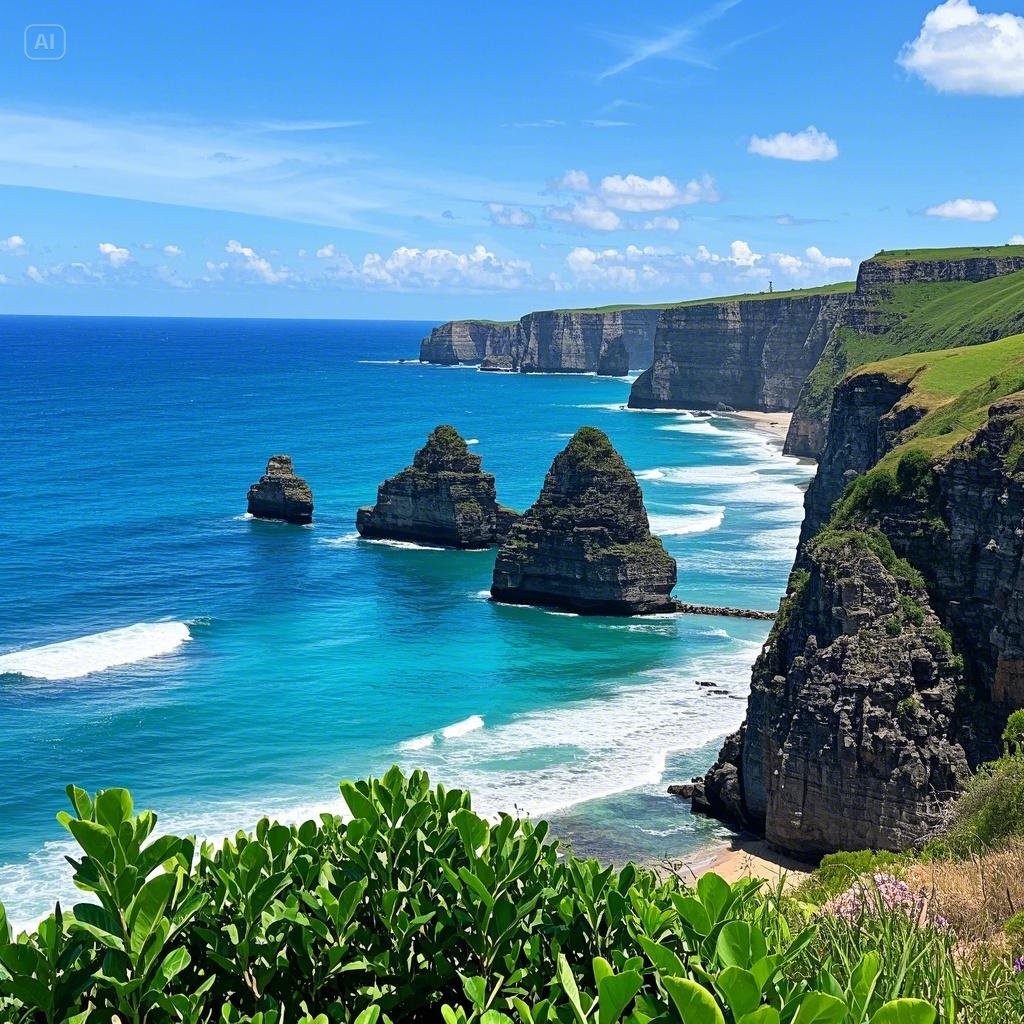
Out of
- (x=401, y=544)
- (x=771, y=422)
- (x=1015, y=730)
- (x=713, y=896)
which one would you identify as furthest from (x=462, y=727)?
(x=771, y=422)

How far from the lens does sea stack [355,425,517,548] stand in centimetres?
9750

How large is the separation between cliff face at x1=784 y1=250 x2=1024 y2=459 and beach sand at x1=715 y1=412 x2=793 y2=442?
2233 cm

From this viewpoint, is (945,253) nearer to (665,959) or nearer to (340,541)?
(340,541)

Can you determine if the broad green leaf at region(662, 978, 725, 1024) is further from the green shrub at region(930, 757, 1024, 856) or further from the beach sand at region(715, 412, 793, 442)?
the beach sand at region(715, 412, 793, 442)

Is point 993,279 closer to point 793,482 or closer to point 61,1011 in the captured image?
point 793,482

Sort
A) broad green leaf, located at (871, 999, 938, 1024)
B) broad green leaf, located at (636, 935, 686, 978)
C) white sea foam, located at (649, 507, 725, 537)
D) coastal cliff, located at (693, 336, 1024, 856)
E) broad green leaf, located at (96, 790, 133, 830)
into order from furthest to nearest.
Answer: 1. white sea foam, located at (649, 507, 725, 537)
2. coastal cliff, located at (693, 336, 1024, 856)
3. broad green leaf, located at (96, 790, 133, 830)
4. broad green leaf, located at (636, 935, 686, 978)
5. broad green leaf, located at (871, 999, 938, 1024)

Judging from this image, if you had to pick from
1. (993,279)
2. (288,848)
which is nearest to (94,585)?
(288,848)

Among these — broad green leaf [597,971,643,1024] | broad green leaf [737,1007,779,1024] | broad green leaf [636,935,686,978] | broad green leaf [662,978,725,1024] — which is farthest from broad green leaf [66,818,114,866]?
broad green leaf [737,1007,779,1024]

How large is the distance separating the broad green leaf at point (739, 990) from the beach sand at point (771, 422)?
539ft

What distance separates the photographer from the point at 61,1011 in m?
12.4

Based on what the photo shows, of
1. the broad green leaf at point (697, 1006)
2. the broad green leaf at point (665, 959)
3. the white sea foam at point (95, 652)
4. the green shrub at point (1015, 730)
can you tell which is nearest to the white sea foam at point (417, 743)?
the white sea foam at point (95, 652)

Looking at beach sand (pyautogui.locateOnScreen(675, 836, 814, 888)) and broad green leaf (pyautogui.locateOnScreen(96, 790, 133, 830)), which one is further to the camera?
beach sand (pyautogui.locateOnScreen(675, 836, 814, 888))

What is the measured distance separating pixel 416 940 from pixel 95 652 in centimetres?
5622

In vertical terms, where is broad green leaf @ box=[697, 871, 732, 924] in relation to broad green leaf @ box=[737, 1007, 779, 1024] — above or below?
below
